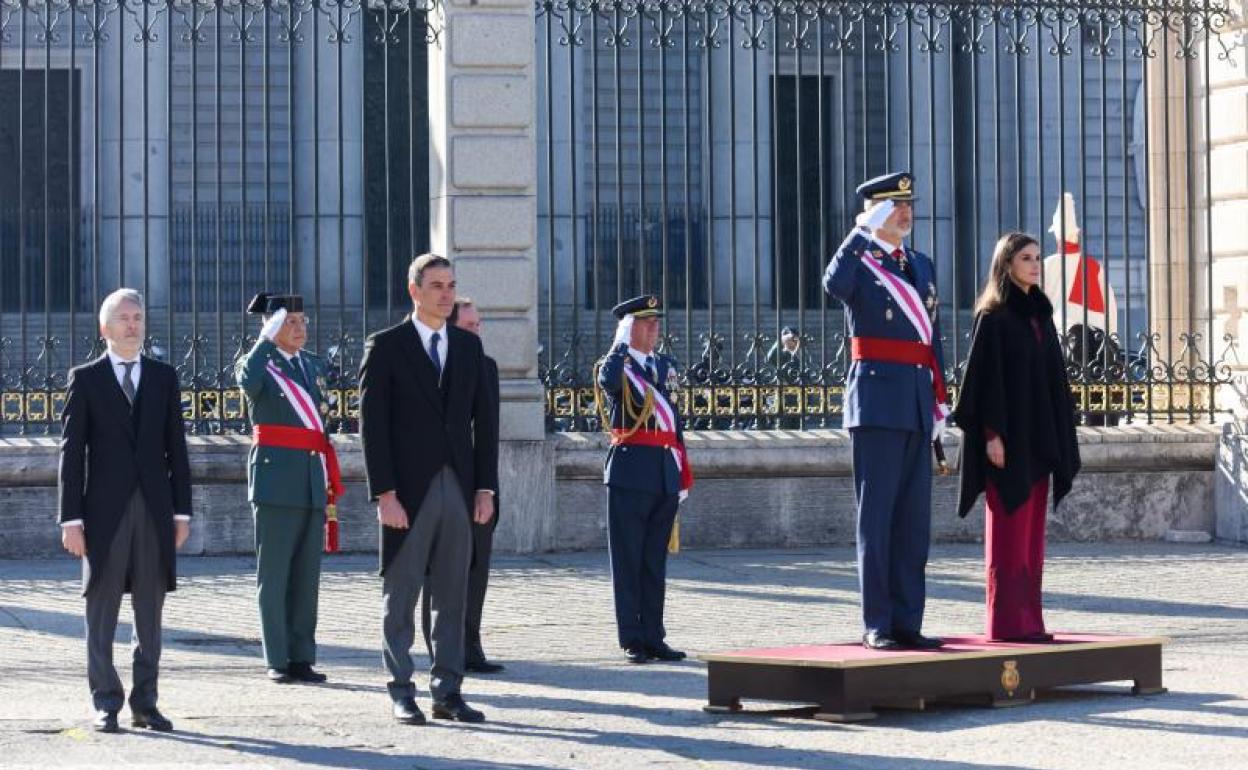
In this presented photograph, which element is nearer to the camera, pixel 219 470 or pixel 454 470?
pixel 454 470

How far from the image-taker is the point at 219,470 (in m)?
15.9

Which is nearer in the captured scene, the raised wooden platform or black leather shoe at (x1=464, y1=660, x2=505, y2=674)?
the raised wooden platform

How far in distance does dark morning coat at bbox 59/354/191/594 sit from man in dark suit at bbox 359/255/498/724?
74 cm

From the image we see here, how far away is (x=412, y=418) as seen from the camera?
9023 millimetres

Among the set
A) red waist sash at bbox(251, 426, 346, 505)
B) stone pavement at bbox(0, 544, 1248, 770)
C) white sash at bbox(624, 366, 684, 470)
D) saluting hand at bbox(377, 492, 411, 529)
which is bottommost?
stone pavement at bbox(0, 544, 1248, 770)

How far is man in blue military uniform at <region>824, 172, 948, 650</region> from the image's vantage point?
9.51 meters

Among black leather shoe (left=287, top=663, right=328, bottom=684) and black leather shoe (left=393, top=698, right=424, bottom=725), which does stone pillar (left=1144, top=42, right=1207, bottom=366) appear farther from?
black leather shoe (left=393, top=698, right=424, bottom=725)

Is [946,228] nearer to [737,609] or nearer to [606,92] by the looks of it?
[606,92]

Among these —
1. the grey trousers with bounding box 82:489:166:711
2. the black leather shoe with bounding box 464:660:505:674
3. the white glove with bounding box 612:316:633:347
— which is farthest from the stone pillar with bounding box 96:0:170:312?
the grey trousers with bounding box 82:489:166:711

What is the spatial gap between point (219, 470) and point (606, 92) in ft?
44.4

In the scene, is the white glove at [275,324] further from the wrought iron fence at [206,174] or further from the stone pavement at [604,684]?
the wrought iron fence at [206,174]

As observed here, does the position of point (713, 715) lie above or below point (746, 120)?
below

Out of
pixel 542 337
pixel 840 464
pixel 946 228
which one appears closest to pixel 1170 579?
pixel 840 464

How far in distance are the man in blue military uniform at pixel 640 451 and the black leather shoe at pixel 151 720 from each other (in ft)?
9.55
